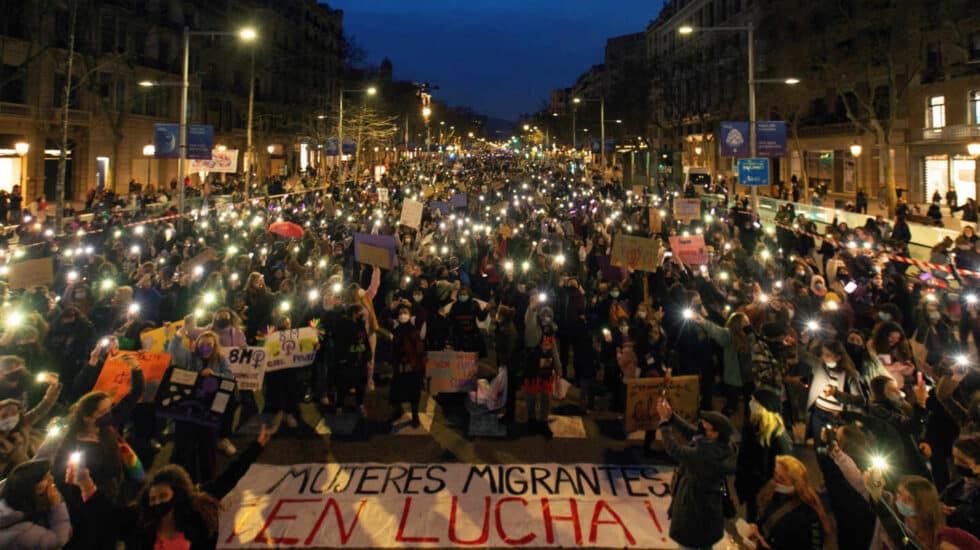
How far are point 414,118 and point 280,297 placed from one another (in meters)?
88.0

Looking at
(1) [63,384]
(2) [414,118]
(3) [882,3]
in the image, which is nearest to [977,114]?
(3) [882,3]

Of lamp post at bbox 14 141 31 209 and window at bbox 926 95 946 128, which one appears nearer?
lamp post at bbox 14 141 31 209

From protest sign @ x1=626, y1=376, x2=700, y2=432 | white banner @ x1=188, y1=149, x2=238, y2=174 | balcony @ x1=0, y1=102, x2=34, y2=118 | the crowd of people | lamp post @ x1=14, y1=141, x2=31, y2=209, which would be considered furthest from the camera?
lamp post @ x1=14, y1=141, x2=31, y2=209

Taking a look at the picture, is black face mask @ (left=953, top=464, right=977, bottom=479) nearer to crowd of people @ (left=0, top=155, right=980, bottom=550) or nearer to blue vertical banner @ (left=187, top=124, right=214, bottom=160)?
crowd of people @ (left=0, top=155, right=980, bottom=550)

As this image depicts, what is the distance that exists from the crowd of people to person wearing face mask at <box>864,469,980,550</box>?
0.01 metres

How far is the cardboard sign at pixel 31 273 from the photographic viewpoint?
10.5 metres

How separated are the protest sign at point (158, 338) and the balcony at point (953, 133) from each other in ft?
133

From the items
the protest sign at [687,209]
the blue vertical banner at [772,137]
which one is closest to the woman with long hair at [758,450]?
the blue vertical banner at [772,137]

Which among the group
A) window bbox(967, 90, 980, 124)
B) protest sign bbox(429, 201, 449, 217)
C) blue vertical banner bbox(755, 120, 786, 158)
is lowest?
protest sign bbox(429, 201, 449, 217)

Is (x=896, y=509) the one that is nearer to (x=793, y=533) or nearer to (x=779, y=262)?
(x=793, y=533)

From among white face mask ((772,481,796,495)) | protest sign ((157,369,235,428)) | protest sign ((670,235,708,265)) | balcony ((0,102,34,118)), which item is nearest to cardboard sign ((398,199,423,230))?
protest sign ((670,235,708,265))

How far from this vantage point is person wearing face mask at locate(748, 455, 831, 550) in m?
4.06

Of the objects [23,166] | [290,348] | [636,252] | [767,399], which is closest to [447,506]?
[767,399]

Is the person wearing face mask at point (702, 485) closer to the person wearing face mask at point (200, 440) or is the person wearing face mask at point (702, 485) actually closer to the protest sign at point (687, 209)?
the person wearing face mask at point (200, 440)
